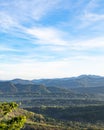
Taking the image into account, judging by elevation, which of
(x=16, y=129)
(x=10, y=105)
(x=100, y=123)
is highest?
(x=10, y=105)

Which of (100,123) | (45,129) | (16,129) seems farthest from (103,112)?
(16,129)

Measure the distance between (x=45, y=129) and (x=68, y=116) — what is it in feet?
228

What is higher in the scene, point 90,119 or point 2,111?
point 2,111

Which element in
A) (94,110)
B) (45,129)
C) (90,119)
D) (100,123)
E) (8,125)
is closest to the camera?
(8,125)

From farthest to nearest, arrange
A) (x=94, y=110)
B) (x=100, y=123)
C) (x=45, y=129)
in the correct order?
(x=94, y=110), (x=100, y=123), (x=45, y=129)

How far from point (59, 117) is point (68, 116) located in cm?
636

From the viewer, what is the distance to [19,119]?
103ft

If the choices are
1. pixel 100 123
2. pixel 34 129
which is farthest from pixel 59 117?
pixel 34 129

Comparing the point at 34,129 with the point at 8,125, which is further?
the point at 34,129

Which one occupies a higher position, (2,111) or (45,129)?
(2,111)

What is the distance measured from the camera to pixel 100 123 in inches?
6565

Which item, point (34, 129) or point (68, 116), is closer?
point (34, 129)

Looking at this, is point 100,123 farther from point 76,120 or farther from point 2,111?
point 2,111

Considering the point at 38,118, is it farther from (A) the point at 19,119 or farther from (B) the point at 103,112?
(A) the point at 19,119
